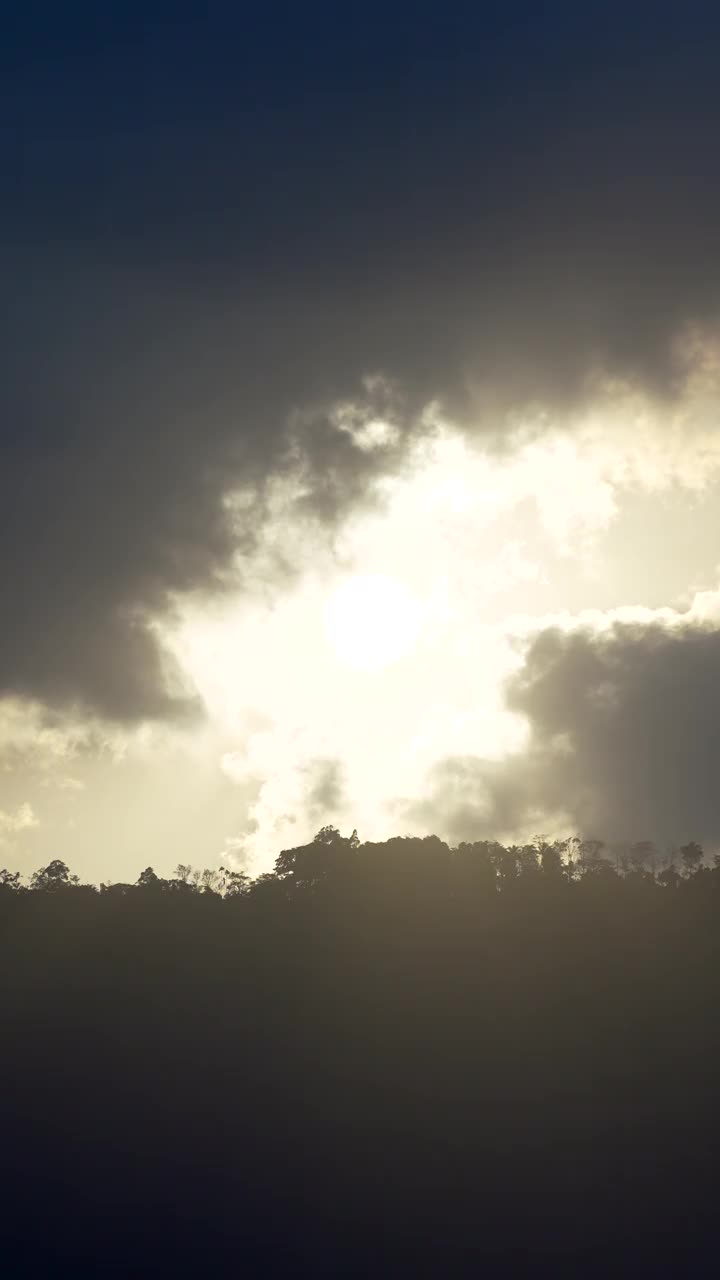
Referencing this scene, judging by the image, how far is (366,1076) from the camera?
13875cm

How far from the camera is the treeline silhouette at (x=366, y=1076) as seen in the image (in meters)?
117

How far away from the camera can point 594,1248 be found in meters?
115

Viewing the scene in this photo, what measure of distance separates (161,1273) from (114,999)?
41.7 meters

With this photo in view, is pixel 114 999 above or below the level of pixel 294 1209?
above

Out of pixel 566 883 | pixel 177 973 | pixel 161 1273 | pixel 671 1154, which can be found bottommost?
pixel 161 1273

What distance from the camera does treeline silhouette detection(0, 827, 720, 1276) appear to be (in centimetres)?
11725

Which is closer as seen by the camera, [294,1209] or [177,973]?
[294,1209]

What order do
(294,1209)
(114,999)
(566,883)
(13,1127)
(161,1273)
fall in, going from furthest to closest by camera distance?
1. (566,883)
2. (114,999)
3. (13,1127)
4. (294,1209)
5. (161,1273)

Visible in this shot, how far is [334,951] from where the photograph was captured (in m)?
159

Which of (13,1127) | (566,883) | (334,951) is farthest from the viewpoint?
(566,883)

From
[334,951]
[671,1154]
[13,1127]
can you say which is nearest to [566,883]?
[334,951]

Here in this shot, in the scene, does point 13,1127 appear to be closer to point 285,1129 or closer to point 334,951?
point 285,1129

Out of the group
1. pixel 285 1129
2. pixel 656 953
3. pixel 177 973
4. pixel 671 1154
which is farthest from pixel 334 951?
pixel 671 1154

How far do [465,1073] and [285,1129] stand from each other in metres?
21.6
